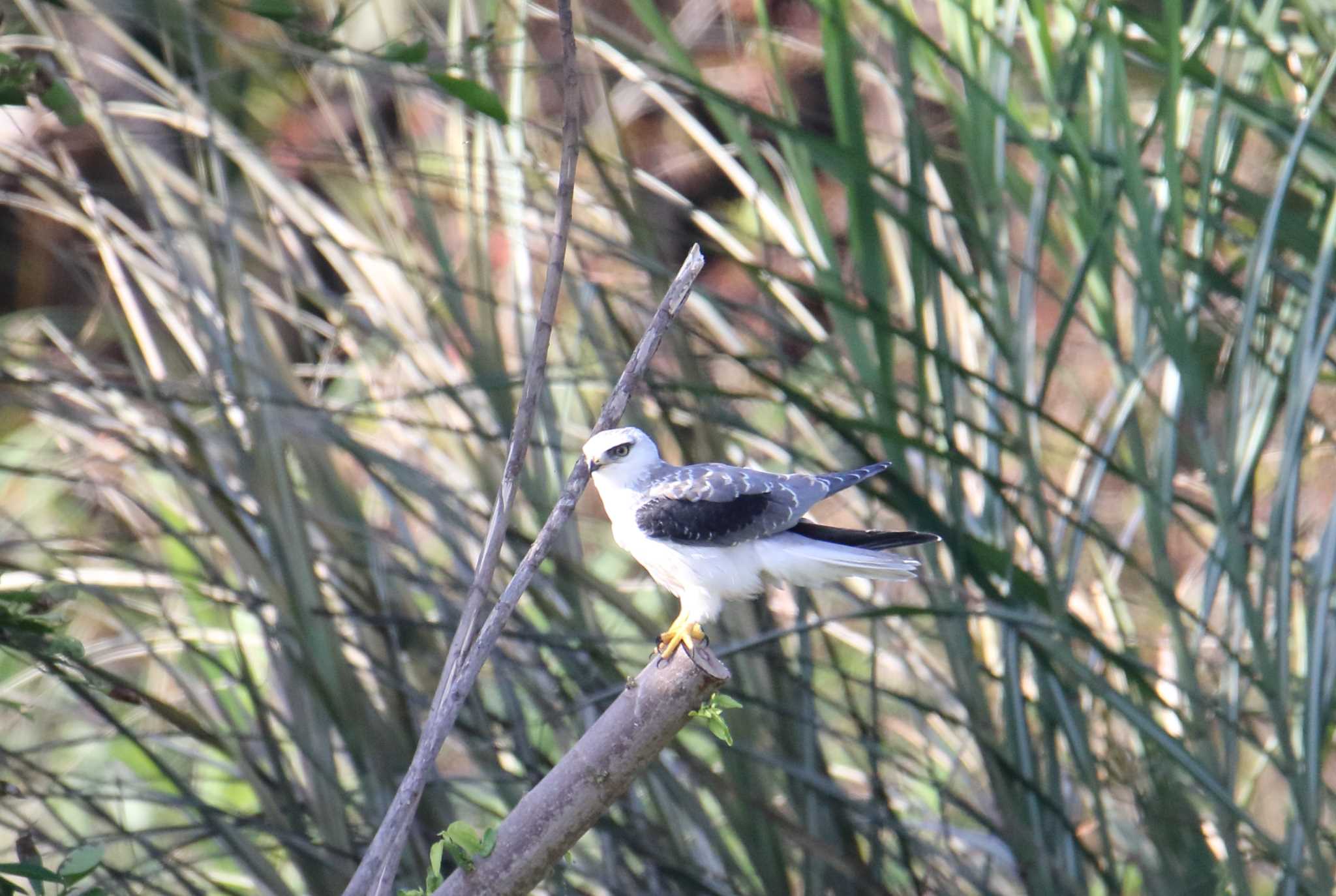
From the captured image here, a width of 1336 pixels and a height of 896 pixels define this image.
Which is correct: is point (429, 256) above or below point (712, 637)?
above

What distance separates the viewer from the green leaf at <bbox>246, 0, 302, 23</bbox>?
1.33m

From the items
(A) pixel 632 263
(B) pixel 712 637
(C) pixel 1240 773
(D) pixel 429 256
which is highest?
(D) pixel 429 256

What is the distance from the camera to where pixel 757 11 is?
2135 mm

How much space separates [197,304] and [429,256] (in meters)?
0.72

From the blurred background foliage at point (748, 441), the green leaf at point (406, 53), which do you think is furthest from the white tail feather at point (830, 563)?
the green leaf at point (406, 53)

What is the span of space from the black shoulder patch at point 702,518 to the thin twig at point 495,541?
22 centimetres

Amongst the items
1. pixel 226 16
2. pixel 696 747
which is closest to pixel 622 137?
pixel 696 747

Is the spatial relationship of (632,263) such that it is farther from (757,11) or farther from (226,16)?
(226,16)

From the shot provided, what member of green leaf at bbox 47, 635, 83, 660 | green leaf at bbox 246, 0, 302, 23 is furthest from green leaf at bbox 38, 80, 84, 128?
green leaf at bbox 47, 635, 83, 660

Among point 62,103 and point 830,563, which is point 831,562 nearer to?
point 830,563

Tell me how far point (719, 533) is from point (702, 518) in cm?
3

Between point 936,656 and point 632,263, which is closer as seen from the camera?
point 632,263

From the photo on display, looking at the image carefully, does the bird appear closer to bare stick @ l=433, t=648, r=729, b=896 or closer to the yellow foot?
the yellow foot

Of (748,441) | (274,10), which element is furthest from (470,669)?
(748,441)
